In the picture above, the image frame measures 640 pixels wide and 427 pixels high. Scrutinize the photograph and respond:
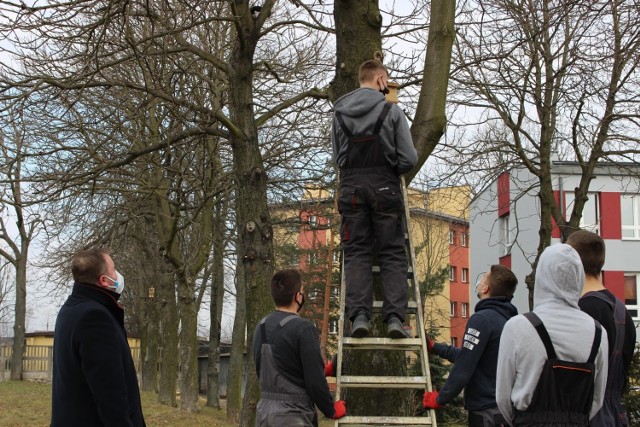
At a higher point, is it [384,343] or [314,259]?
[314,259]

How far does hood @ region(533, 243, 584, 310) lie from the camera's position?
3.90 meters

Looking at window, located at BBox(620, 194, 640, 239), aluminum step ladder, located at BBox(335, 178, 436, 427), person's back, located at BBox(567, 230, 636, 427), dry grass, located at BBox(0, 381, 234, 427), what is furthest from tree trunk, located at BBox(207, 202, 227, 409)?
person's back, located at BBox(567, 230, 636, 427)

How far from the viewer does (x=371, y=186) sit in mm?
5844

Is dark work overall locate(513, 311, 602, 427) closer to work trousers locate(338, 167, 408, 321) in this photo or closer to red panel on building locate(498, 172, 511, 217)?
work trousers locate(338, 167, 408, 321)

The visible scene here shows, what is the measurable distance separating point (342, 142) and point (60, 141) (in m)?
10.7

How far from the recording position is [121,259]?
82.6 ft

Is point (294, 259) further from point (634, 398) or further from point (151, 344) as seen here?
point (634, 398)

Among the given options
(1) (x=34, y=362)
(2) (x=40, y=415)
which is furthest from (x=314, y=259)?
(2) (x=40, y=415)

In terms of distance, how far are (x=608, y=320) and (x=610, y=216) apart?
1086 inches

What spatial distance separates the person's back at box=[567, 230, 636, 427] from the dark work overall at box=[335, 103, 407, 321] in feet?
4.74

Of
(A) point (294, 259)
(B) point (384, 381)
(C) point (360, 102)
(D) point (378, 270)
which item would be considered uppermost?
(A) point (294, 259)

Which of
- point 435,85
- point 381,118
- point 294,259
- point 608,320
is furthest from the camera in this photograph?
point 294,259

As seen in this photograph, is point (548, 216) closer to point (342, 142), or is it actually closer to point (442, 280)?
point (342, 142)

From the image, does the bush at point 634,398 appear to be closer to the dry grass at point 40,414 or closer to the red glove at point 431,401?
the red glove at point 431,401
